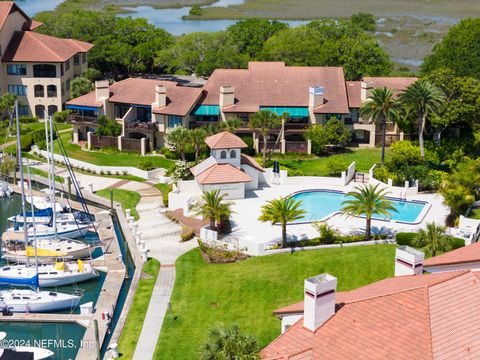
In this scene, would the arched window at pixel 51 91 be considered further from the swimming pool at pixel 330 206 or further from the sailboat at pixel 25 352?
the sailboat at pixel 25 352

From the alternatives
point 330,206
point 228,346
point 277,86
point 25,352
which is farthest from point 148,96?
point 228,346

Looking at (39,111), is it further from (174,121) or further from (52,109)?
(174,121)

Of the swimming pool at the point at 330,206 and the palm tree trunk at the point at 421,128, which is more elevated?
the palm tree trunk at the point at 421,128

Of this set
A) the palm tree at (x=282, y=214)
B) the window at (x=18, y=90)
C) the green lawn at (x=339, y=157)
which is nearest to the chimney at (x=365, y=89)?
the green lawn at (x=339, y=157)

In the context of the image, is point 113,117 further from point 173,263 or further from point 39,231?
point 173,263

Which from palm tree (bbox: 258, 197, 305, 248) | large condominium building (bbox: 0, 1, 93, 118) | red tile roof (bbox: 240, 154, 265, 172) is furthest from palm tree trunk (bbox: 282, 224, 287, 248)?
large condominium building (bbox: 0, 1, 93, 118)

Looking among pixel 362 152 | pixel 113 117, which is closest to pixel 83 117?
pixel 113 117
